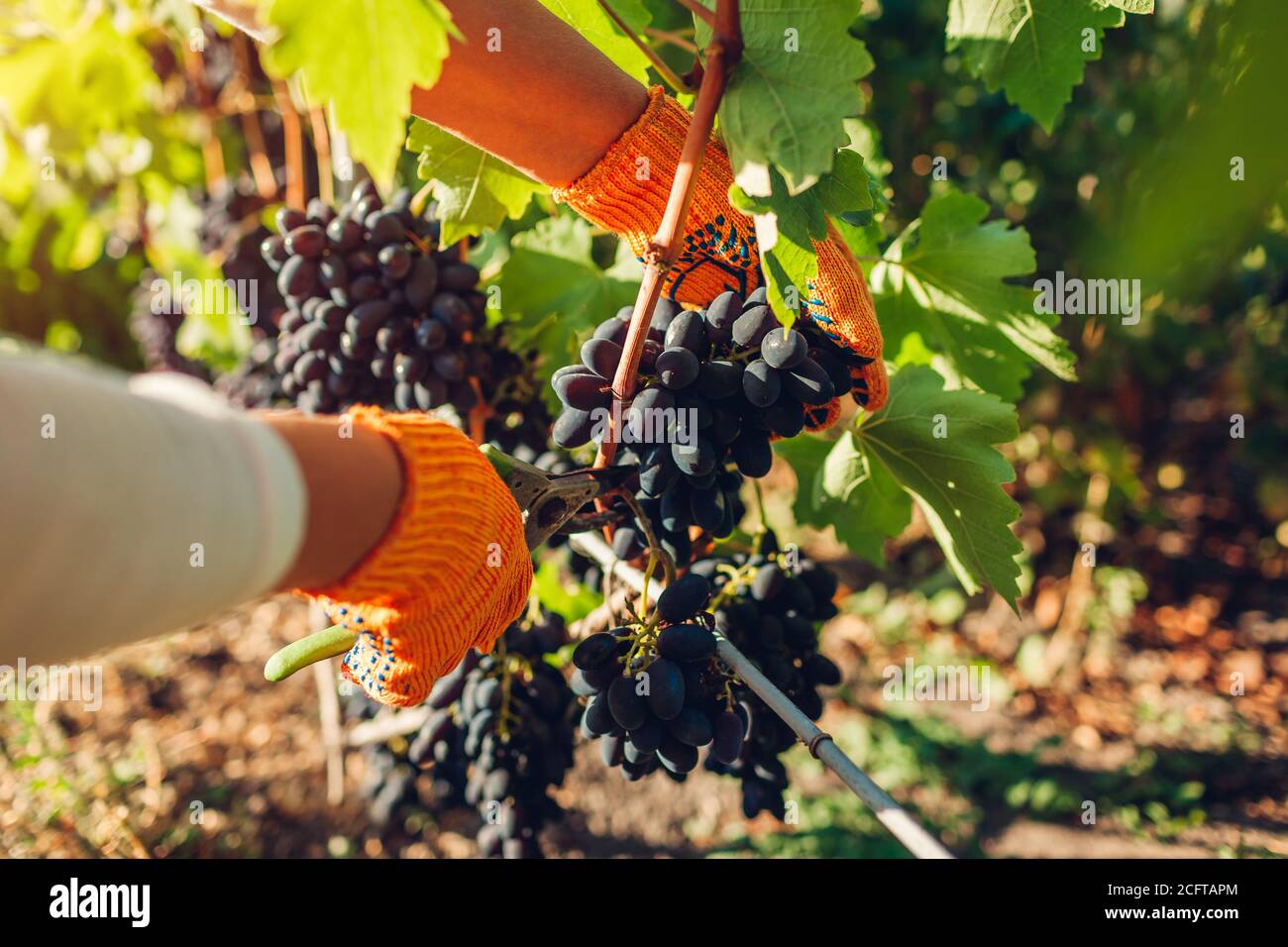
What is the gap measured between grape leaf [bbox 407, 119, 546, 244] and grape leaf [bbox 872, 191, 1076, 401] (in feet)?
1.89

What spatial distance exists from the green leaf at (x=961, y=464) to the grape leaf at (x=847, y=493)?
96 millimetres

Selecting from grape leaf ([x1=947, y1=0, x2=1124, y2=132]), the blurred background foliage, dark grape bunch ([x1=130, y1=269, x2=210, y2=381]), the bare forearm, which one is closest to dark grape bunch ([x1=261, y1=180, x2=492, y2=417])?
the blurred background foliage

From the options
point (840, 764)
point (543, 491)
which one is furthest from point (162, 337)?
point (840, 764)

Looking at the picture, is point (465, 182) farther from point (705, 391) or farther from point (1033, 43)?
point (1033, 43)

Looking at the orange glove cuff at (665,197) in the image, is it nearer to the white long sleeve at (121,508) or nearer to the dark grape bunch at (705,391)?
the dark grape bunch at (705,391)

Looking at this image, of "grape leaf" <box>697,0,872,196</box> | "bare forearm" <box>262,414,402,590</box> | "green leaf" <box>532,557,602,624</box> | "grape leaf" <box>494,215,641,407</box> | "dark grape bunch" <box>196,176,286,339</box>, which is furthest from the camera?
"dark grape bunch" <box>196,176,286,339</box>

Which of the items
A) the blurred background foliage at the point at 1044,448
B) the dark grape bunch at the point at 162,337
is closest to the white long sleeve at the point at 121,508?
the blurred background foliage at the point at 1044,448

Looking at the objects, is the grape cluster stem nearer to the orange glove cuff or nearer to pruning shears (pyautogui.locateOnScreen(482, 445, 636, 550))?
pruning shears (pyautogui.locateOnScreen(482, 445, 636, 550))

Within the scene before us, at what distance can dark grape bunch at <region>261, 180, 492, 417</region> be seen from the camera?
1.14m

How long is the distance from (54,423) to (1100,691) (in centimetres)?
289
